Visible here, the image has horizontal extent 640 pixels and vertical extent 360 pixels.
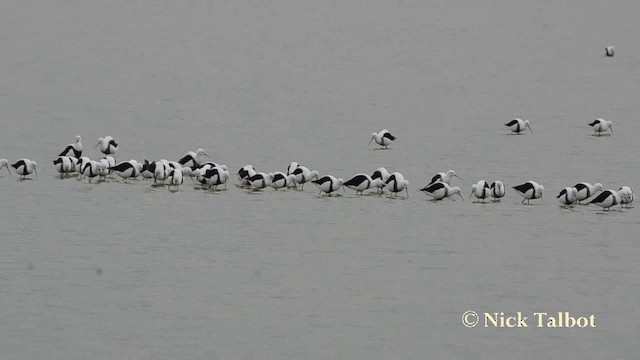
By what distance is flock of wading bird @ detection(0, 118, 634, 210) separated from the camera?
29.9 m

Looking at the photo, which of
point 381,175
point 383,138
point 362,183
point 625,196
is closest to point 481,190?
point 381,175

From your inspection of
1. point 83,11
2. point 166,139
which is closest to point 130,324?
point 166,139

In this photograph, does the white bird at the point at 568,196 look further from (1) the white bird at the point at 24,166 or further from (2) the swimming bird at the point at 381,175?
(1) the white bird at the point at 24,166

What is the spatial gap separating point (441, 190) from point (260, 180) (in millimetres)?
4130

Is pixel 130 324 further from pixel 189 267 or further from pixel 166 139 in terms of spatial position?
pixel 166 139

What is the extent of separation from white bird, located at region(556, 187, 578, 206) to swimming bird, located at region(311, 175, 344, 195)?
4912mm

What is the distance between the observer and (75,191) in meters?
31.0

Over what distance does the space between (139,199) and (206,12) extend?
5737 centimetres

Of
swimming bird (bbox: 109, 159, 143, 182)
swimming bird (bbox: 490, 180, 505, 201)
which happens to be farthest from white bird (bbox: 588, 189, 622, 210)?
swimming bird (bbox: 109, 159, 143, 182)

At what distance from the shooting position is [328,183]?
3062cm

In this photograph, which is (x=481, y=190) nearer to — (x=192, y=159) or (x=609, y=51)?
(x=192, y=159)

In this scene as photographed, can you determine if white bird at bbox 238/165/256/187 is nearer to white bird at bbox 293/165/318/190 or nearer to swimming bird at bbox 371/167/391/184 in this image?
white bird at bbox 293/165/318/190

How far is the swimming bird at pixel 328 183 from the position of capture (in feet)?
100
